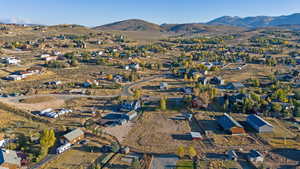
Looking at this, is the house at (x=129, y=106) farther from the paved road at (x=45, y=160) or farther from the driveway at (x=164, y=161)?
the paved road at (x=45, y=160)

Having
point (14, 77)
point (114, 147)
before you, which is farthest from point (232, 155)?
point (14, 77)

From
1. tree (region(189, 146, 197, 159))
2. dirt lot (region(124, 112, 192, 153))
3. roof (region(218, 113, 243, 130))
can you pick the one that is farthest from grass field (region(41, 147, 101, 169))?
roof (region(218, 113, 243, 130))

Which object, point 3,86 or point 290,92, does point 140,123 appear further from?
point 3,86

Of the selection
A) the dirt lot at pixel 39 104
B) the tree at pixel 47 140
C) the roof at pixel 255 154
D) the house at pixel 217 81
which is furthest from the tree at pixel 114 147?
the house at pixel 217 81

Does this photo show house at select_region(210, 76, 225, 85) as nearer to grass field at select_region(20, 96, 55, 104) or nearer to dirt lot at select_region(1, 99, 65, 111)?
dirt lot at select_region(1, 99, 65, 111)

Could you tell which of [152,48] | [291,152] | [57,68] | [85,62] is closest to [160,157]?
[291,152]
